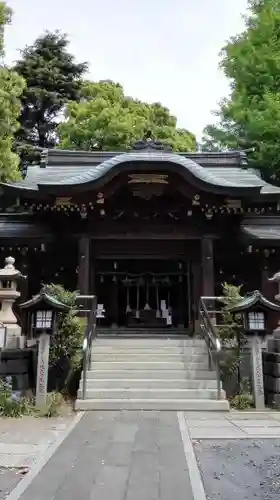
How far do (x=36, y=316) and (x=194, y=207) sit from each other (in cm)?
571

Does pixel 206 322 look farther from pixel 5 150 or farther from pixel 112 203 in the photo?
pixel 5 150

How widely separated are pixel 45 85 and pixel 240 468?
3119cm

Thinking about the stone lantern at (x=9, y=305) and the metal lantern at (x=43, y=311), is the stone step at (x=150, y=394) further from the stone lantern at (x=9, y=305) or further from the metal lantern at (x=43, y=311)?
the stone lantern at (x=9, y=305)

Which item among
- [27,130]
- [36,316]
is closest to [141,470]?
[36,316]

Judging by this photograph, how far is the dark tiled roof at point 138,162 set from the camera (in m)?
12.0

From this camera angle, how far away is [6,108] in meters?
14.7

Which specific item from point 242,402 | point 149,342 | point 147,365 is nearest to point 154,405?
point 147,365

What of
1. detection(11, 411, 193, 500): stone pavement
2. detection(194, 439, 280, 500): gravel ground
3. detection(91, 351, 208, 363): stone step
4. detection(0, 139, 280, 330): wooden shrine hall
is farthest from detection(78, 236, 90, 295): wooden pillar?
detection(194, 439, 280, 500): gravel ground

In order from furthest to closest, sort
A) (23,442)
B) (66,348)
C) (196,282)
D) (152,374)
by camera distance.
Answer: (196,282) < (152,374) < (66,348) < (23,442)

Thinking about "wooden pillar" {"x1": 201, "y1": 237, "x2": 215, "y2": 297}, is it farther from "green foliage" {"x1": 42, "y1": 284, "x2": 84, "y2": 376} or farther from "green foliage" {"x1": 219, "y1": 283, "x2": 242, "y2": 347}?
"green foliage" {"x1": 42, "y1": 284, "x2": 84, "y2": 376}

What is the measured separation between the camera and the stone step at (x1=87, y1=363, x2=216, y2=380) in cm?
935

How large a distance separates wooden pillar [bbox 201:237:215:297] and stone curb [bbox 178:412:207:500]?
5892mm

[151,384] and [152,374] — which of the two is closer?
[151,384]

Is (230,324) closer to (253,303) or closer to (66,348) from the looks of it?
(253,303)
